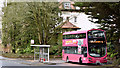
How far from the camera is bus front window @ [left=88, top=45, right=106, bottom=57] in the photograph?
89.8 ft

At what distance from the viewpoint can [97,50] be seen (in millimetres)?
27672

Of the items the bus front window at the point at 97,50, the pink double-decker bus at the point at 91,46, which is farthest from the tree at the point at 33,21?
the bus front window at the point at 97,50

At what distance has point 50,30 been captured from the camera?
39062 millimetres

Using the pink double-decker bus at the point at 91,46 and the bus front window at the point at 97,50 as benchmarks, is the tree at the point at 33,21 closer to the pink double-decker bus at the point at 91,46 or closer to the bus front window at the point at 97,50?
the pink double-decker bus at the point at 91,46

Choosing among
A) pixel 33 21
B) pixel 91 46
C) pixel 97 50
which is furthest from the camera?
pixel 33 21

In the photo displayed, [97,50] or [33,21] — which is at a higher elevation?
[33,21]

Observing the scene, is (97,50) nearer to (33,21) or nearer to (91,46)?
(91,46)

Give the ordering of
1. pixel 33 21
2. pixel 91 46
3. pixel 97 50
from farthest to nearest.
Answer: pixel 33 21 < pixel 97 50 < pixel 91 46

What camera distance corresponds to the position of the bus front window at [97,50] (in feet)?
89.8

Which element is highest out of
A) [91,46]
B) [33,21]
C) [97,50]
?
[33,21]

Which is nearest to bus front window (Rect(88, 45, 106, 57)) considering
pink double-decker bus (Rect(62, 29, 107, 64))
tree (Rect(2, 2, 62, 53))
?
pink double-decker bus (Rect(62, 29, 107, 64))

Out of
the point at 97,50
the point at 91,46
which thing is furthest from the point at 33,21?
the point at 97,50

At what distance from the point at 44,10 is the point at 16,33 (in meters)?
10.5

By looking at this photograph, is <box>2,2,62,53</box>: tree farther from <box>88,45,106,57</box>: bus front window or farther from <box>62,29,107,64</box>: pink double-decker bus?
<box>88,45,106,57</box>: bus front window
